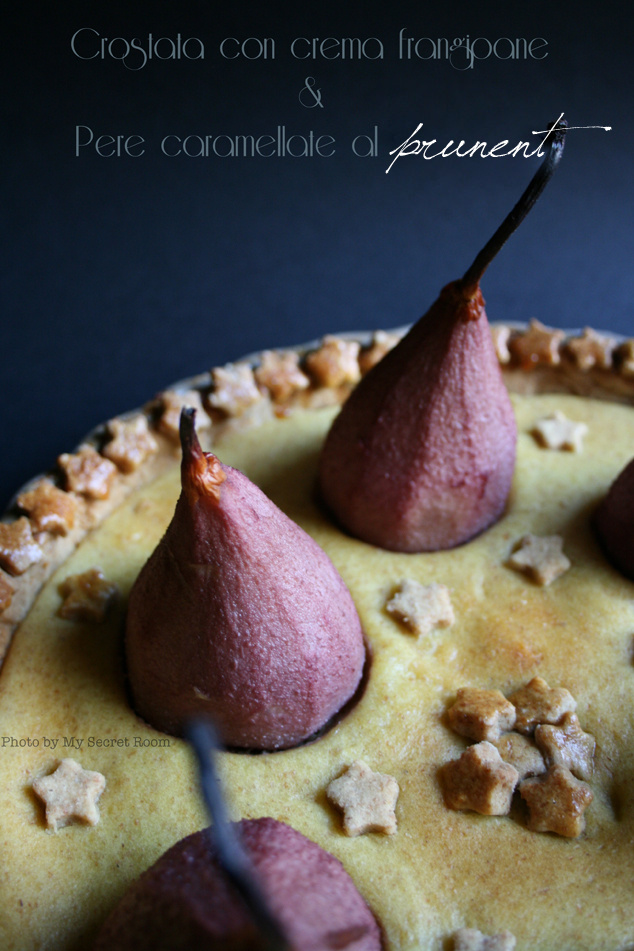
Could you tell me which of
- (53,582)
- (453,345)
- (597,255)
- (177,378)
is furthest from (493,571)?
(597,255)

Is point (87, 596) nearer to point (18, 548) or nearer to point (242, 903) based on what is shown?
point (18, 548)

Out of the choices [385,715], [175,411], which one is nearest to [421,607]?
[385,715]

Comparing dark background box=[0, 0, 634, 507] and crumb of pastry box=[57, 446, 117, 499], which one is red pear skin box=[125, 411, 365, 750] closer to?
crumb of pastry box=[57, 446, 117, 499]

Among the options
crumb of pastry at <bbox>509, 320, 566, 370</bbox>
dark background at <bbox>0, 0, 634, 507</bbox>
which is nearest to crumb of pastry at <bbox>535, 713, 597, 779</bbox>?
crumb of pastry at <bbox>509, 320, 566, 370</bbox>

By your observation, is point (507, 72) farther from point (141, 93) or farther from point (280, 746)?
point (280, 746)

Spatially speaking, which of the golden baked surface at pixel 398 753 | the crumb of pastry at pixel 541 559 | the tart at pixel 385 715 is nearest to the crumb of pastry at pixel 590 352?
the tart at pixel 385 715

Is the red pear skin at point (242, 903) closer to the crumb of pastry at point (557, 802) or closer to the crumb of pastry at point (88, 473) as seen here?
the crumb of pastry at point (557, 802)
